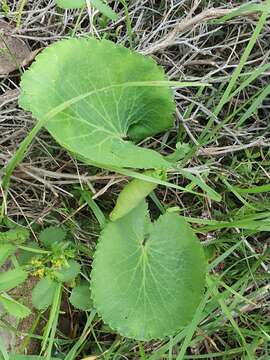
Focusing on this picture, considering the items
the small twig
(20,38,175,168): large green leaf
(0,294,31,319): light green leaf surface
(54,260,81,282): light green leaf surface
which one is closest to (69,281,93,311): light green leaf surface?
(54,260,81,282): light green leaf surface

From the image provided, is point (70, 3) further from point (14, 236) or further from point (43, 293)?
point (43, 293)

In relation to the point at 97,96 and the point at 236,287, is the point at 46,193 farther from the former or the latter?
the point at 236,287

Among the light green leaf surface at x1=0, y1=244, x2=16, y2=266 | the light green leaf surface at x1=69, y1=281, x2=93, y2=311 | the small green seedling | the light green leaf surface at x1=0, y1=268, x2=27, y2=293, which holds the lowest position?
the light green leaf surface at x1=69, y1=281, x2=93, y2=311

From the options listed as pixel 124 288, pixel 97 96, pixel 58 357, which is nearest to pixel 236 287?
pixel 124 288

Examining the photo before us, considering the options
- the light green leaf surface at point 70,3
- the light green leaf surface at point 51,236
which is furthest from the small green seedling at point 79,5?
the light green leaf surface at point 51,236

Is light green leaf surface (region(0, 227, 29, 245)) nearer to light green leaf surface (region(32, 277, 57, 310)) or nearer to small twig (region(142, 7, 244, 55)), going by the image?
light green leaf surface (region(32, 277, 57, 310))
